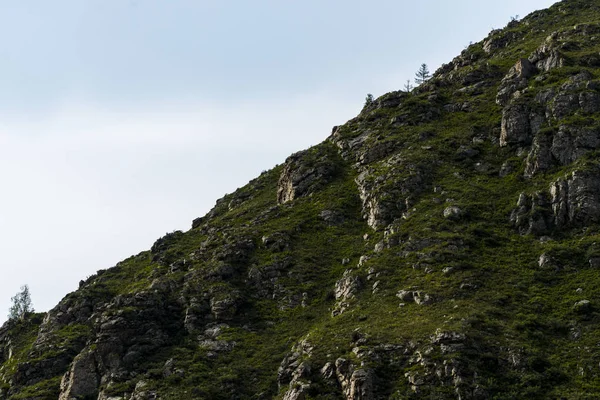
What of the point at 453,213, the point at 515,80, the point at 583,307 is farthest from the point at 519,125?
the point at 583,307

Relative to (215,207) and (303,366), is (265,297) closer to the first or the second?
(303,366)

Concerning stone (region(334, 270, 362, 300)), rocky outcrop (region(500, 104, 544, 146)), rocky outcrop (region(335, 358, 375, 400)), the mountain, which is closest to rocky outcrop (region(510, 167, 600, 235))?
the mountain

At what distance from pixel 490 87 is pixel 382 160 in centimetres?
2726

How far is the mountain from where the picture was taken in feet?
207

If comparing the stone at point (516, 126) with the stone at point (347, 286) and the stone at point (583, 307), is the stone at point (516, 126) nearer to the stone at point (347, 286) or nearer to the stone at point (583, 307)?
the stone at point (347, 286)

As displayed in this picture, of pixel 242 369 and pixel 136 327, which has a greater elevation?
pixel 136 327

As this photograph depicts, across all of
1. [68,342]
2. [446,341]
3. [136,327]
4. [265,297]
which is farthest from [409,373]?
[68,342]

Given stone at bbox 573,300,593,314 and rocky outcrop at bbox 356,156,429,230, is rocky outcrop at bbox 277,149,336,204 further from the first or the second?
stone at bbox 573,300,593,314

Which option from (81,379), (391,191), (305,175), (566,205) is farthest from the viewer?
(305,175)

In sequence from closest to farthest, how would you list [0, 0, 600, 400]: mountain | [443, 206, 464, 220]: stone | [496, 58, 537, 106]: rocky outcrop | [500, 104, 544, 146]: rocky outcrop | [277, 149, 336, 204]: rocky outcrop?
1. [0, 0, 600, 400]: mountain
2. [443, 206, 464, 220]: stone
3. [500, 104, 544, 146]: rocky outcrop
4. [496, 58, 537, 106]: rocky outcrop
5. [277, 149, 336, 204]: rocky outcrop

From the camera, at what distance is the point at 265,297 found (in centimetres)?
8762

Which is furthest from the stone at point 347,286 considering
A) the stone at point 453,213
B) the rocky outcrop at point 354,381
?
the rocky outcrop at point 354,381

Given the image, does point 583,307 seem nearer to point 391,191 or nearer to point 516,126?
point 391,191

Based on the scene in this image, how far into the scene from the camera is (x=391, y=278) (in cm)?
7875
